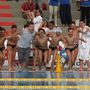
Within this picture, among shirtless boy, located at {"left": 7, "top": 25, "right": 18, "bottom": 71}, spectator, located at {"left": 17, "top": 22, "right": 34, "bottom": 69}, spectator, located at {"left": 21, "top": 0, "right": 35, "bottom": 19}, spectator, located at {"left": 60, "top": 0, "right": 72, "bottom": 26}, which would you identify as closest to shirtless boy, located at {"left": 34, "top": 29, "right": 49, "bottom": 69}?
spectator, located at {"left": 17, "top": 22, "right": 34, "bottom": 69}

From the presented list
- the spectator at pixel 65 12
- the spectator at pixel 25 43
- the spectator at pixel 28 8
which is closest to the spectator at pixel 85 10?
the spectator at pixel 65 12

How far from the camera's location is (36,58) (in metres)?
18.8

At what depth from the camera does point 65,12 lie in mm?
22797

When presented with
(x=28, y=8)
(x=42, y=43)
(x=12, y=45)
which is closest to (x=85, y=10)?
(x=28, y=8)

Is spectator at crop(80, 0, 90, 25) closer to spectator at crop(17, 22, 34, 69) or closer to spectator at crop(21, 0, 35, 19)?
spectator at crop(21, 0, 35, 19)

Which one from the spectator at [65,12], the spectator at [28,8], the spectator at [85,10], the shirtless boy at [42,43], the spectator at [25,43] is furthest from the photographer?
the spectator at [65,12]

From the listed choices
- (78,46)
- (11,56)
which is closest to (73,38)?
(78,46)

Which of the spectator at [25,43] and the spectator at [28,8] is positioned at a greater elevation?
the spectator at [28,8]

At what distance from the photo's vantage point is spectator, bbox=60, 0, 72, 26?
22.6 metres

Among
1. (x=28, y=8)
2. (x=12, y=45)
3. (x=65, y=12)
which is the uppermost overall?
(x=28, y=8)

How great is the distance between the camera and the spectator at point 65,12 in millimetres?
22608

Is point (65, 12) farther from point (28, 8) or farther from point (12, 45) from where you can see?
point (12, 45)

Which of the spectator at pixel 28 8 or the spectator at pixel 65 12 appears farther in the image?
the spectator at pixel 65 12

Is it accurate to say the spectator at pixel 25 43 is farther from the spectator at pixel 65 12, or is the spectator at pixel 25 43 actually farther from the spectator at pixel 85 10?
the spectator at pixel 85 10
